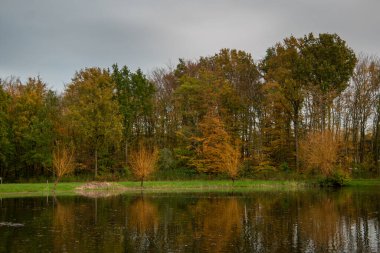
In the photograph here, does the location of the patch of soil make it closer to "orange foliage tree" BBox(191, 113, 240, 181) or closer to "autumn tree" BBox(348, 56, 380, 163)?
"orange foliage tree" BBox(191, 113, 240, 181)

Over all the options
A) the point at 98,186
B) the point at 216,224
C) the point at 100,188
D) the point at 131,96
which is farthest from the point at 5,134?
the point at 216,224

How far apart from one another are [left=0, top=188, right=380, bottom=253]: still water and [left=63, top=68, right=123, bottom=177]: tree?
850 inches

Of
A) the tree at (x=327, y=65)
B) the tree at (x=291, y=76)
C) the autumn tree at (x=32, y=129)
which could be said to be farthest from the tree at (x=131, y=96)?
the tree at (x=327, y=65)

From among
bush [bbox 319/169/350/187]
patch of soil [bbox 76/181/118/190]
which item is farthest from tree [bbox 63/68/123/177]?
bush [bbox 319/169/350/187]

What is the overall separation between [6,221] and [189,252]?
578 inches

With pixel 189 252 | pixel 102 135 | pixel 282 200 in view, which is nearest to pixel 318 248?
pixel 189 252

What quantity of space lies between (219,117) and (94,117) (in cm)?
1722

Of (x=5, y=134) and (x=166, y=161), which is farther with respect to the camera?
(x=166, y=161)

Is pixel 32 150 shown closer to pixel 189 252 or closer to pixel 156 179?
pixel 156 179

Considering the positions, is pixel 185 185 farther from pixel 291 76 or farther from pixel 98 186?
pixel 291 76

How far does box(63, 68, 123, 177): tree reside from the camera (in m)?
60.6

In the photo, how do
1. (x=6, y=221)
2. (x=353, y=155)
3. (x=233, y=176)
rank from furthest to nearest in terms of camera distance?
(x=353, y=155)
(x=233, y=176)
(x=6, y=221)

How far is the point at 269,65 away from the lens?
67188 millimetres

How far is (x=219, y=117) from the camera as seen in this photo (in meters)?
64.1
